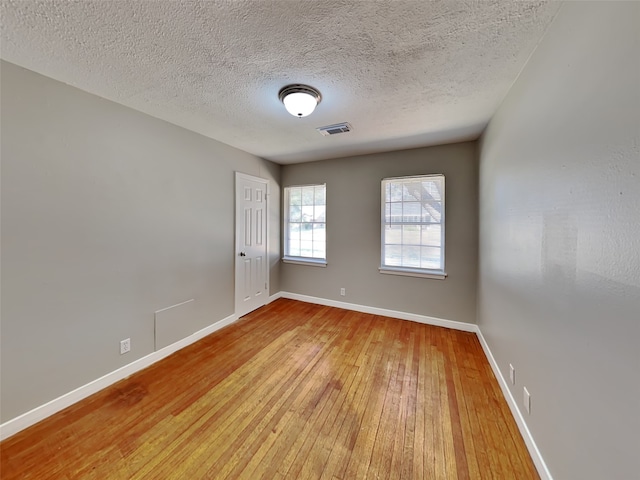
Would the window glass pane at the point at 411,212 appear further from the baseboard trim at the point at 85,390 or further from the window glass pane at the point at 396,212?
the baseboard trim at the point at 85,390

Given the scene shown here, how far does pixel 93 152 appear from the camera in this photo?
1956mm

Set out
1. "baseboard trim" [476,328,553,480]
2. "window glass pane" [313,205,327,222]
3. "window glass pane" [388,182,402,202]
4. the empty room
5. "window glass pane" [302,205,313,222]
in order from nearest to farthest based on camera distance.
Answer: the empty room < "baseboard trim" [476,328,553,480] < "window glass pane" [388,182,402,202] < "window glass pane" [313,205,327,222] < "window glass pane" [302,205,313,222]

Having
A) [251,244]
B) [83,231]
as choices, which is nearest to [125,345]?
[83,231]

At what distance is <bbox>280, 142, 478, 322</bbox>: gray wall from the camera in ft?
10.2

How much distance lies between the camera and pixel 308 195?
4.18 metres

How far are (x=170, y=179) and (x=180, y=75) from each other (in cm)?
117

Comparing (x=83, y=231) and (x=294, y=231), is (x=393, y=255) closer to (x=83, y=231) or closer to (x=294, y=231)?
(x=294, y=231)

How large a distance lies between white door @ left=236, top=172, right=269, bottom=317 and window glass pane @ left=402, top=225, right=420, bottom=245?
2.19m

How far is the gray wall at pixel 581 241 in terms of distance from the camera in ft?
2.57

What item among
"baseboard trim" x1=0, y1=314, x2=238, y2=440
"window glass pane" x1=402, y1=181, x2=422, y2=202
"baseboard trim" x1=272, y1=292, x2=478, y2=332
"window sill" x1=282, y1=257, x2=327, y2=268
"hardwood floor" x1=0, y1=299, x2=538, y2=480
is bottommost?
"hardwood floor" x1=0, y1=299, x2=538, y2=480

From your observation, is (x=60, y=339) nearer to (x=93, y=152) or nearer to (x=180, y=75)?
(x=93, y=152)

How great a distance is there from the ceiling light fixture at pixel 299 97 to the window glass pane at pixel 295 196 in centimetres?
239

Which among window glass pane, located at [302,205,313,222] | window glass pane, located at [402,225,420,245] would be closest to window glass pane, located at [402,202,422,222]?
window glass pane, located at [402,225,420,245]

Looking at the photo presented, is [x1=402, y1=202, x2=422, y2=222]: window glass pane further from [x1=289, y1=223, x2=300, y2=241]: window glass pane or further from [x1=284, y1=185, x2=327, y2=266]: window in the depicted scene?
[x1=289, y1=223, x2=300, y2=241]: window glass pane
